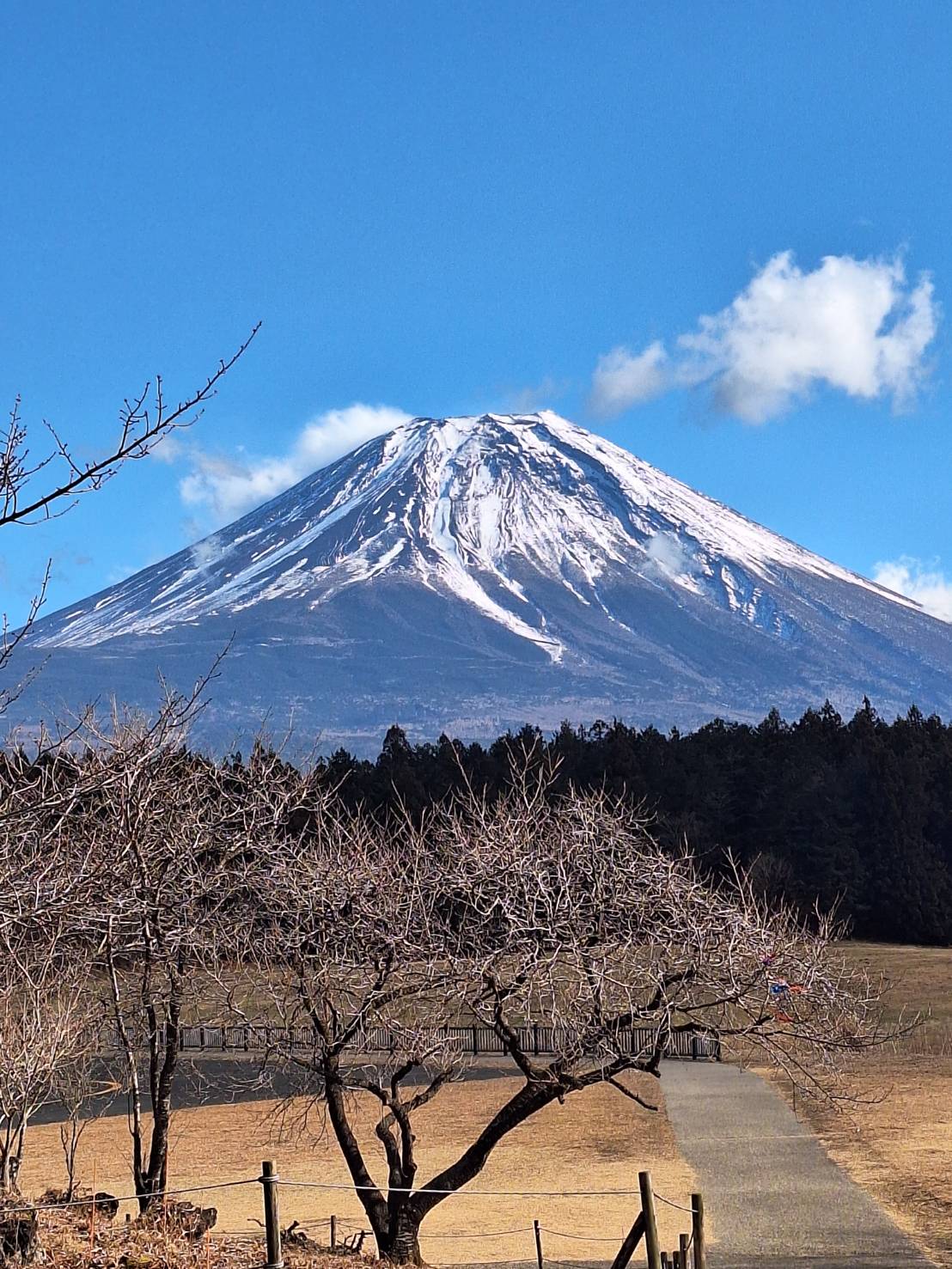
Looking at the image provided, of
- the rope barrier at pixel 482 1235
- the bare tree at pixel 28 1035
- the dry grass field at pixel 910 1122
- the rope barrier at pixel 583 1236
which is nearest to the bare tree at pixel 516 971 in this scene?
the bare tree at pixel 28 1035

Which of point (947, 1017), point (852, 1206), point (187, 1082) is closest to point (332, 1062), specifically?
point (852, 1206)

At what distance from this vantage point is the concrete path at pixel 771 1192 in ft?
50.8

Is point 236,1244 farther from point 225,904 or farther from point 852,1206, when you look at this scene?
point 852,1206

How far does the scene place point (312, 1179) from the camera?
67.5 feet

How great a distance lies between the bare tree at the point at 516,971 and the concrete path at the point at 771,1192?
13.4 ft

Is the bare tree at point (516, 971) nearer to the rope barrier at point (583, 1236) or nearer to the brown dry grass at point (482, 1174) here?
the brown dry grass at point (482, 1174)

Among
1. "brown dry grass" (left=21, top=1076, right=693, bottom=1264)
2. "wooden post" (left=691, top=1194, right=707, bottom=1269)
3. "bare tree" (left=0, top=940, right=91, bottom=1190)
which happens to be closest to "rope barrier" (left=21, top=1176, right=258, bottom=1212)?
"bare tree" (left=0, top=940, right=91, bottom=1190)

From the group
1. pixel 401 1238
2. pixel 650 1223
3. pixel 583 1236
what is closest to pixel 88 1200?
pixel 401 1238

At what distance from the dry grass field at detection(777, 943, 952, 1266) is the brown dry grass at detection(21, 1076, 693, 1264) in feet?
9.04

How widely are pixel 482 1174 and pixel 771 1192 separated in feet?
15.6

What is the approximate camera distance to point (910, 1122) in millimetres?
24312

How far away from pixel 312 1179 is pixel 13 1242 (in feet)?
43.5

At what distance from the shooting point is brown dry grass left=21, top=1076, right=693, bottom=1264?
1694 centimetres

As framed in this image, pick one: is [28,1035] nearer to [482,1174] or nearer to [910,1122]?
[482,1174]
